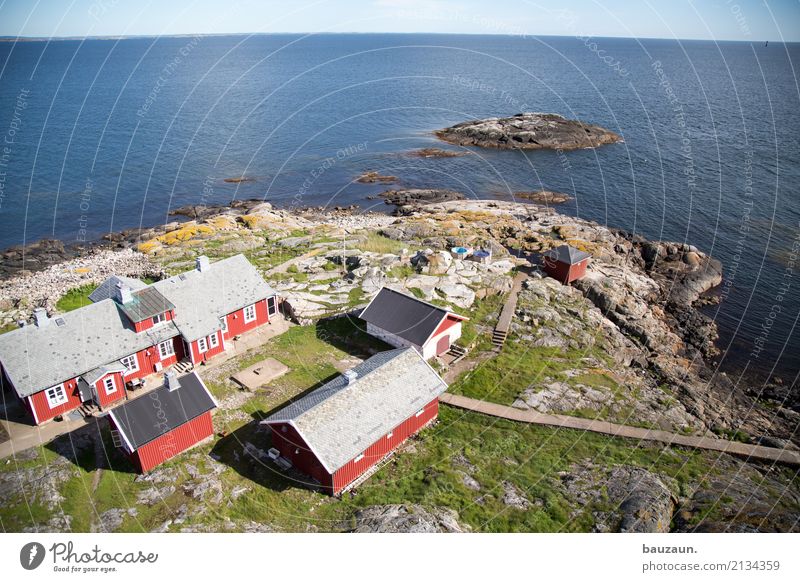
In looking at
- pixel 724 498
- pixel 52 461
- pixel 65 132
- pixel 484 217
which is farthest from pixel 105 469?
pixel 65 132

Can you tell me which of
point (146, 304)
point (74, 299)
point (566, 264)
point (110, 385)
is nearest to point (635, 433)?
point (566, 264)

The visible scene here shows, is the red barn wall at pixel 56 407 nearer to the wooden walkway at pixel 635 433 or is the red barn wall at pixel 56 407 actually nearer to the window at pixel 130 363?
the window at pixel 130 363

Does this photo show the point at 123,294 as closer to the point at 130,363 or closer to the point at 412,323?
the point at 130,363

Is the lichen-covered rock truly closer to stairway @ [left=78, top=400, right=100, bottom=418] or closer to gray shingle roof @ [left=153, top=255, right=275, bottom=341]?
gray shingle roof @ [left=153, top=255, right=275, bottom=341]

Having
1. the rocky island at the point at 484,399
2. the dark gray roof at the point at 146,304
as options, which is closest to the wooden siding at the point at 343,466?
the rocky island at the point at 484,399

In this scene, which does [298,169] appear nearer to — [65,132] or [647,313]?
[65,132]
